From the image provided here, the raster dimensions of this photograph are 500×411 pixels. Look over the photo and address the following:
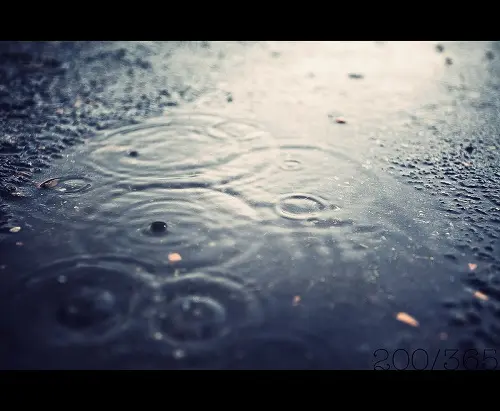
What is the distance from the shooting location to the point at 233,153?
276cm

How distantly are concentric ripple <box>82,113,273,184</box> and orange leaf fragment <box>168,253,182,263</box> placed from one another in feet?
2.14

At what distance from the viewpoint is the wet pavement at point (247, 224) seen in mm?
1539

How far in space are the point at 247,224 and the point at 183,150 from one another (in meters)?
0.95

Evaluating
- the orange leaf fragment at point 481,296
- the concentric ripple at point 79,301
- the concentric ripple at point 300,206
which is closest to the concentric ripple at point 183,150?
the concentric ripple at point 300,206

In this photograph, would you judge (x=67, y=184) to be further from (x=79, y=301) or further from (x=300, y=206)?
(x=300, y=206)

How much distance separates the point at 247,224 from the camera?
2092 millimetres

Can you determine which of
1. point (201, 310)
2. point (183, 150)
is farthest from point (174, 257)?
point (183, 150)

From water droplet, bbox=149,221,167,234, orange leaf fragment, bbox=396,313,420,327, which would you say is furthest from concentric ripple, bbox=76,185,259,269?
orange leaf fragment, bbox=396,313,420,327

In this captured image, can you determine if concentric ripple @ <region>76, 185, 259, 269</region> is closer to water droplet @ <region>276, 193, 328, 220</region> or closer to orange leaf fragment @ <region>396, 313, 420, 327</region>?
water droplet @ <region>276, 193, 328, 220</region>

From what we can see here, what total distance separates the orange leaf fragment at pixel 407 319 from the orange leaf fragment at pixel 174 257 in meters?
0.95

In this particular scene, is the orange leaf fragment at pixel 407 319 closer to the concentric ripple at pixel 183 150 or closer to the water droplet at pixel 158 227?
the water droplet at pixel 158 227

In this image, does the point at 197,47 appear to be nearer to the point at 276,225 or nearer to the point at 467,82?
the point at 467,82
